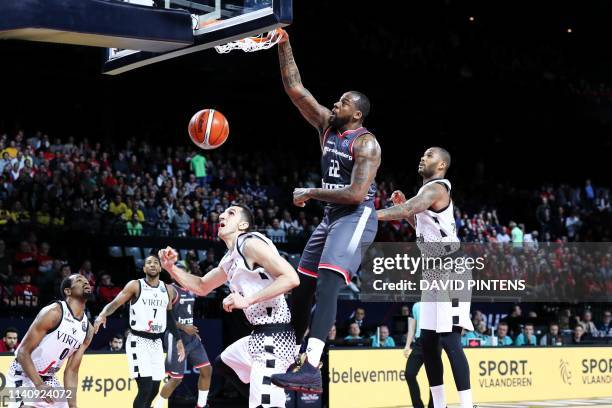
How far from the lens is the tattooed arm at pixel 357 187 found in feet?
20.4

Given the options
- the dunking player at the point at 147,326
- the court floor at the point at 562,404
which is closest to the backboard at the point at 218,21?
the dunking player at the point at 147,326

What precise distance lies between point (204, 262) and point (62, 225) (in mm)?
2681

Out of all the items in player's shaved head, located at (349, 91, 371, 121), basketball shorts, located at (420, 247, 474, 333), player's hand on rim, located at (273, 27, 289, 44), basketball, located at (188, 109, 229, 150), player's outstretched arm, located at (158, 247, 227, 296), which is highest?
player's hand on rim, located at (273, 27, 289, 44)

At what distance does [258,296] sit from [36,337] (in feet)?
12.0

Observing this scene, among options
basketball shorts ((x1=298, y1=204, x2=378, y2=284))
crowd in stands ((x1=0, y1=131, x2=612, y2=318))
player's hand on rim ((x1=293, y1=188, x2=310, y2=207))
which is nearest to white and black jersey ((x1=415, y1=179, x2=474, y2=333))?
basketball shorts ((x1=298, y1=204, x2=378, y2=284))

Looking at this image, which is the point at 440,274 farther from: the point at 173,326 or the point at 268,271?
the point at 173,326

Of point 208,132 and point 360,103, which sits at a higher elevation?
point 208,132

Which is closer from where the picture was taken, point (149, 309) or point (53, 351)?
point (53, 351)

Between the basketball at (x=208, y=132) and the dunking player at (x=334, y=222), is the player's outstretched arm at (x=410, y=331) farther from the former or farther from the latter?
the dunking player at (x=334, y=222)

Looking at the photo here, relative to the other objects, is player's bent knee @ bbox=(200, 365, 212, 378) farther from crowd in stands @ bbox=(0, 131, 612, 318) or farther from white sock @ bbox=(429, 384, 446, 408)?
white sock @ bbox=(429, 384, 446, 408)

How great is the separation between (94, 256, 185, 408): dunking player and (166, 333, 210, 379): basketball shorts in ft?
1.14

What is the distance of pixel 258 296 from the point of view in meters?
5.96

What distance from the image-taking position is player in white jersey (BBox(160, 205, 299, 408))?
20.0 feet

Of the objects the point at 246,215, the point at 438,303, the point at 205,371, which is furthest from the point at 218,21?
the point at 205,371
